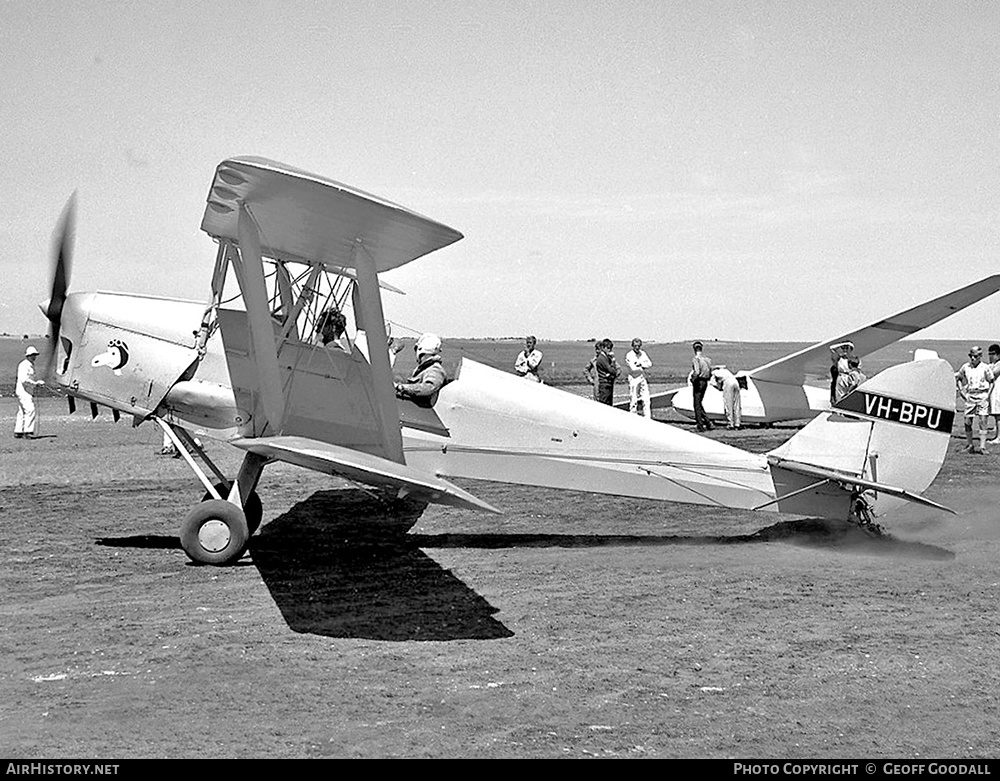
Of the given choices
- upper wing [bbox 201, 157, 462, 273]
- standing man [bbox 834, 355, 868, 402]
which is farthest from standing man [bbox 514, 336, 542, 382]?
upper wing [bbox 201, 157, 462, 273]

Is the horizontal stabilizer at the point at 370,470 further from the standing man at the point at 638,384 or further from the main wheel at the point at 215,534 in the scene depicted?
the standing man at the point at 638,384

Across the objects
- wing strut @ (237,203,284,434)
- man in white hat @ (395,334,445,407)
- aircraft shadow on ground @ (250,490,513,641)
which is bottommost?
aircraft shadow on ground @ (250,490,513,641)

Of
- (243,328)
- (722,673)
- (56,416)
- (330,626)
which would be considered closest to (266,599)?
(330,626)

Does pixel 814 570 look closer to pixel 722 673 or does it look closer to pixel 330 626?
pixel 722 673

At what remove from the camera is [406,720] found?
451 centimetres

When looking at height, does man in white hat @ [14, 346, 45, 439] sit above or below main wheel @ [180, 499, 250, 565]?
below

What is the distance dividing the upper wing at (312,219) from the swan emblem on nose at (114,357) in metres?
1.26

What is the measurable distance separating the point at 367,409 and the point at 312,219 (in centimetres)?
186

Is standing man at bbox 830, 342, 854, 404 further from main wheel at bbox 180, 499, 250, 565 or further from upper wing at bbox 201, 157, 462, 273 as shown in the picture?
main wheel at bbox 180, 499, 250, 565

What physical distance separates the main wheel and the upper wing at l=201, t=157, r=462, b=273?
212cm

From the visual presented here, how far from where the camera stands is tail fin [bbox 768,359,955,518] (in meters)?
8.25

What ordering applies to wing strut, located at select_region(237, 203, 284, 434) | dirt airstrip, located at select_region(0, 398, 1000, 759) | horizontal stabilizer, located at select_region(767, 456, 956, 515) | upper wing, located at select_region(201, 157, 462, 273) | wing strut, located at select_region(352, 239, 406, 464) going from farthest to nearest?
horizontal stabilizer, located at select_region(767, 456, 956, 515) < wing strut, located at select_region(352, 239, 406, 464) < wing strut, located at select_region(237, 203, 284, 434) < upper wing, located at select_region(201, 157, 462, 273) < dirt airstrip, located at select_region(0, 398, 1000, 759)

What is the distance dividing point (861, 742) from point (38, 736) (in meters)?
3.53

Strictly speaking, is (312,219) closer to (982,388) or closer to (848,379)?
(848,379)
